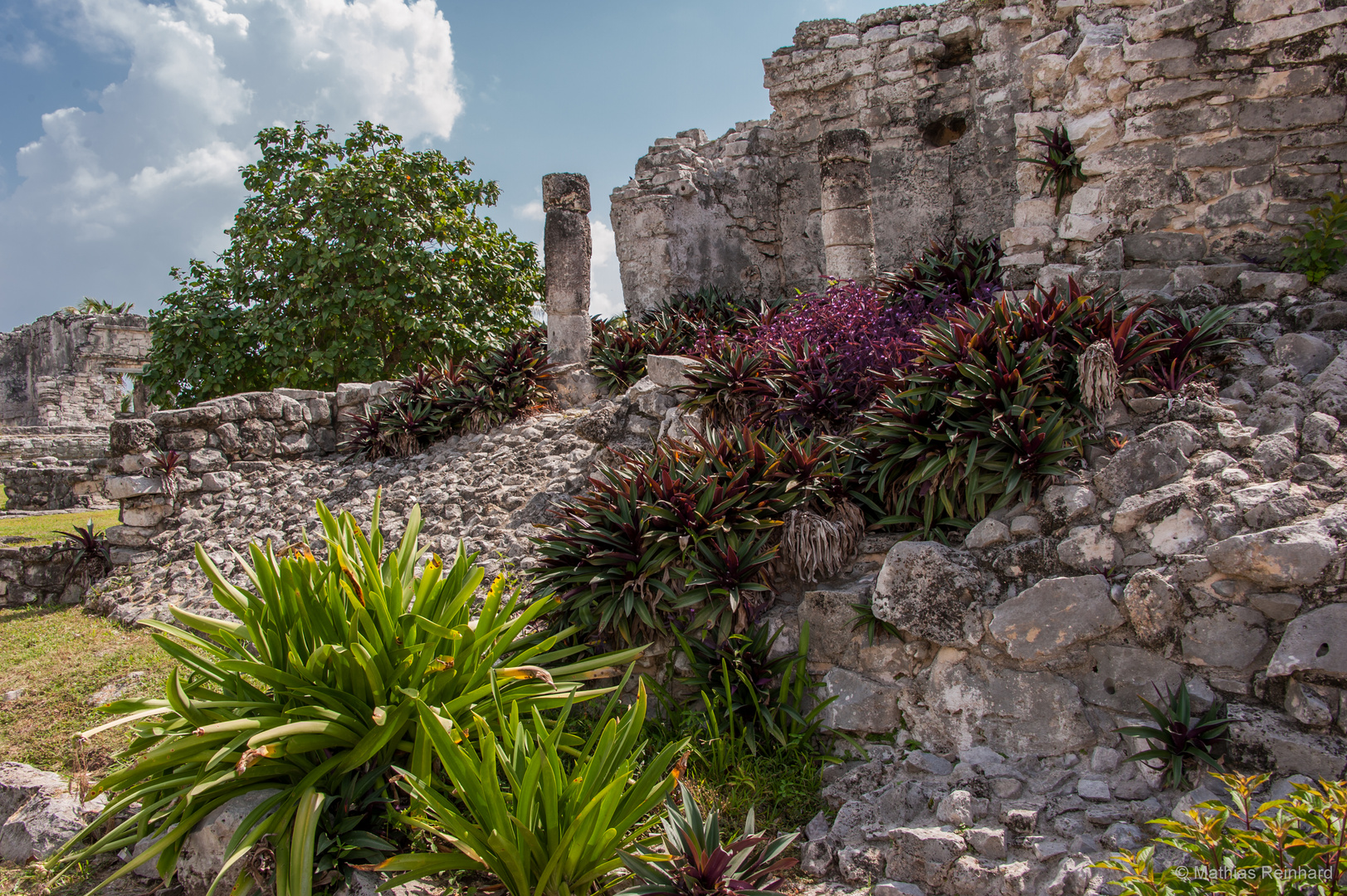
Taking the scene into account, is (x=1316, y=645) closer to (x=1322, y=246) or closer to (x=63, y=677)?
(x=1322, y=246)

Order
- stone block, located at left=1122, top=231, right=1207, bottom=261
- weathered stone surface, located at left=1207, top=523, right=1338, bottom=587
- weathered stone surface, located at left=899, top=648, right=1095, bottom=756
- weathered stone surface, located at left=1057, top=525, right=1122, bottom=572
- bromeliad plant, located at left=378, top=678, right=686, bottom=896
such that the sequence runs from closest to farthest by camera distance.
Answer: bromeliad plant, located at left=378, top=678, right=686, bottom=896, weathered stone surface, located at left=1207, top=523, right=1338, bottom=587, weathered stone surface, located at left=899, top=648, right=1095, bottom=756, weathered stone surface, located at left=1057, top=525, right=1122, bottom=572, stone block, located at left=1122, top=231, right=1207, bottom=261

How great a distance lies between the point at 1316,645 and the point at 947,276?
4.37 m

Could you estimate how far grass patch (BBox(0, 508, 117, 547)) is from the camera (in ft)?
22.7

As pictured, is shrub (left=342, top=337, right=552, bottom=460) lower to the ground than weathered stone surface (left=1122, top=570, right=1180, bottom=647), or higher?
higher

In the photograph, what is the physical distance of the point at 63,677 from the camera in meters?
4.60

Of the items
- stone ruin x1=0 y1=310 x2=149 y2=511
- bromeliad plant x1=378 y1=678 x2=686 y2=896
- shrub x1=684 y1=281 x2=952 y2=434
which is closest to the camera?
bromeliad plant x1=378 y1=678 x2=686 y2=896

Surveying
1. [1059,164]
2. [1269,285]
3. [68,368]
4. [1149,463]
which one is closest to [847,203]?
[1059,164]

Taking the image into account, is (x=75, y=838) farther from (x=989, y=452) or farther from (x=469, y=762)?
(x=989, y=452)

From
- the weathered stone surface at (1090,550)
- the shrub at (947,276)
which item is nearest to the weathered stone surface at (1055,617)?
the weathered stone surface at (1090,550)

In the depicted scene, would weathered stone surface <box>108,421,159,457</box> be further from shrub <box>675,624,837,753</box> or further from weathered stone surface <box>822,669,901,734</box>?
weathered stone surface <box>822,669,901,734</box>

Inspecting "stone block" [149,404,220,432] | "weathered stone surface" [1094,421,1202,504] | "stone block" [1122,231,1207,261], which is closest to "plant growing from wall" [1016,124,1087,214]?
"stone block" [1122,231,1207,261]

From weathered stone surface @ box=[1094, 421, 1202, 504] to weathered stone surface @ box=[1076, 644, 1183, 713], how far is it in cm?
64

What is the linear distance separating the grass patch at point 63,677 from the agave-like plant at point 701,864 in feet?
8.15

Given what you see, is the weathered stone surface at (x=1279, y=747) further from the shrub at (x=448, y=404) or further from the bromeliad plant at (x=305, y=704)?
the shrub at (x=448, y=404)
